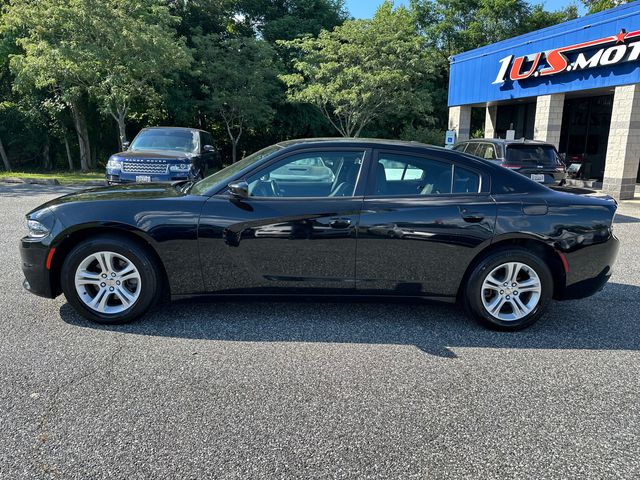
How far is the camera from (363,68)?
66.2 feet

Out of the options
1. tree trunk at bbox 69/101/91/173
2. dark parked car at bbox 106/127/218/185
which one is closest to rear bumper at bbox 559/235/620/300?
dark parked car at bbox 106/127/218/185

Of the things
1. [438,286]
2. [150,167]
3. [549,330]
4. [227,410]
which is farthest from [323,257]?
[150,167]

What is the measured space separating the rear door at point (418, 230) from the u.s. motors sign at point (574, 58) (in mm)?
12204

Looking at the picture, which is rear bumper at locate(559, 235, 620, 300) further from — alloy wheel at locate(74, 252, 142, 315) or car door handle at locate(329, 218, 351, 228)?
alloy wheel at locate(74, 252, 142, 315)

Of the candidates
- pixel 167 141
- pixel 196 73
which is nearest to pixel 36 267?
pixel 167 141

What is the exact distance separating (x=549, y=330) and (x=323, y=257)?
2.06m

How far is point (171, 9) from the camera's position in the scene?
80.5 feet

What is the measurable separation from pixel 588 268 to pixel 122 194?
402 cm

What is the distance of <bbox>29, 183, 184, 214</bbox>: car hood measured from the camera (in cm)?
391

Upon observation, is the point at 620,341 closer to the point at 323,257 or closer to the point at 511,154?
the point at 323,257

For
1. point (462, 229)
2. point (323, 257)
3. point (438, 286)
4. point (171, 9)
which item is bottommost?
point (438, 286)

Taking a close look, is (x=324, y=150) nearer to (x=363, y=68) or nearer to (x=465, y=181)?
(x=465, y=181)

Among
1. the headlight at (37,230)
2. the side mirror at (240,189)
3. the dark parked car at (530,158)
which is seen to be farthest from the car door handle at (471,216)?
the dark parked car at (530,158)

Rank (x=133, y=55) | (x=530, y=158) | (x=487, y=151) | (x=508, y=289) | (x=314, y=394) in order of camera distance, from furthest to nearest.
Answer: (x=133, y=55) < (x=487, y=151) < (x=530, y=158) < (x=508, y=289) < (x=314, y=394)
